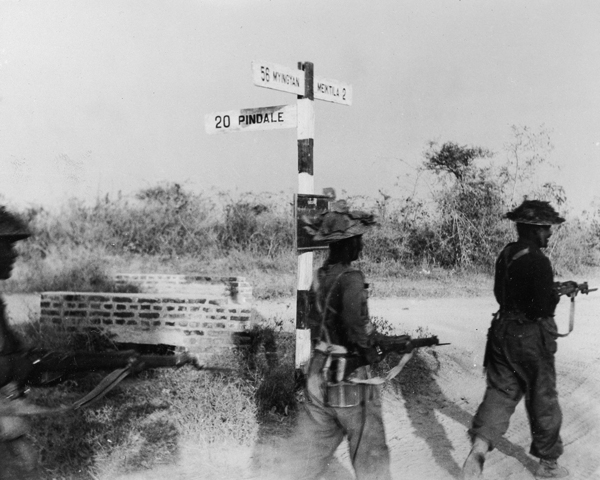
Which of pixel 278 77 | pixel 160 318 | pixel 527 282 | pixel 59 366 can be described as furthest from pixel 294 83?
pixel 59 366

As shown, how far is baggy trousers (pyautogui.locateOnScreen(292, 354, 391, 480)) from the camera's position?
292 centimetres

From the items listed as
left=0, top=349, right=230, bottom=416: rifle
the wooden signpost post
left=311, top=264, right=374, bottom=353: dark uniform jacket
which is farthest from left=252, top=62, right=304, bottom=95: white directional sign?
left=0, top=349, right=230, bottom=416: rifle

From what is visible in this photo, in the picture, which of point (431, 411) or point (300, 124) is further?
point (431, 411)

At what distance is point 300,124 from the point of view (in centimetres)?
468

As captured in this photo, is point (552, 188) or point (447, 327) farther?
point (552, 188)

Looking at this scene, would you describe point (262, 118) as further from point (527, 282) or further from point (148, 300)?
point (527, 282)

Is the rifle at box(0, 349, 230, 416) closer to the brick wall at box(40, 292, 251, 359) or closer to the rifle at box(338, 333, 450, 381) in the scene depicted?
the rifle at box(338, 333, 450, 381)

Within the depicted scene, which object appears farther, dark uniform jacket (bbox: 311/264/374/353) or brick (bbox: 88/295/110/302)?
brick (bbox: 88/295/110/302)

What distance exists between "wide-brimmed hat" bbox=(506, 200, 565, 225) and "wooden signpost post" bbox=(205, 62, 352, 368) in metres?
1.47

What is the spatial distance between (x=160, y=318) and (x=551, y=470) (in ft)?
11.5

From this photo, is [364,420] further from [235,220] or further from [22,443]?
[235,220]

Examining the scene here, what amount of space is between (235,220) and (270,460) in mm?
11636

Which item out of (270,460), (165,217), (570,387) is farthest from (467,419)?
(165,217)

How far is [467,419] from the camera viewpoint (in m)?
4.89
